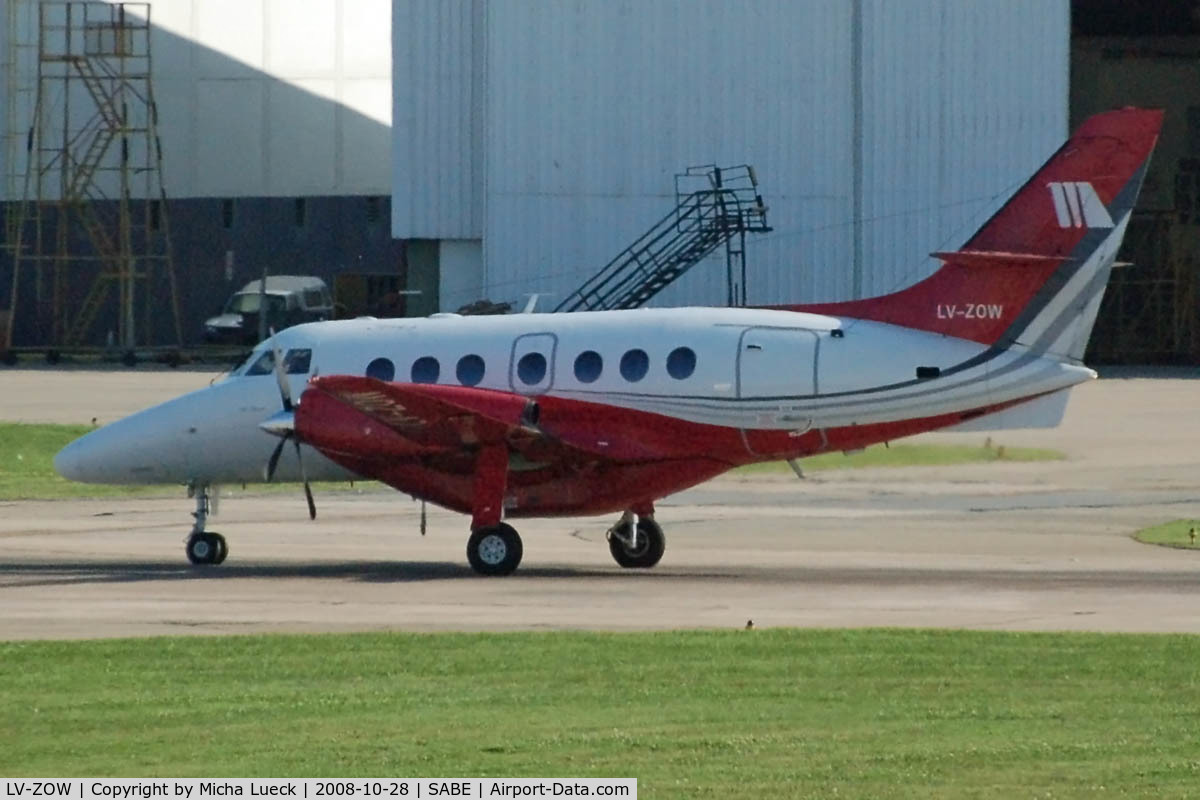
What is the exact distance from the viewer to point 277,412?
2538 centimetres

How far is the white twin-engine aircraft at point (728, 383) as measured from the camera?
23.3 metres

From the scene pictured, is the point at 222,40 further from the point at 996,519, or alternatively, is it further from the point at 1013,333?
the point at 1013,333

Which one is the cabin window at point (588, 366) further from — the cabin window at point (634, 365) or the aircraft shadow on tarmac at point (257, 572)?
the aircraft shadow on tarmac at point (257, 572)

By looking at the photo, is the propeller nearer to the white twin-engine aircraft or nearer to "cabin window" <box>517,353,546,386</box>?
the white twin-engine aircraft

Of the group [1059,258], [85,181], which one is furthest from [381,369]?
[85,181]

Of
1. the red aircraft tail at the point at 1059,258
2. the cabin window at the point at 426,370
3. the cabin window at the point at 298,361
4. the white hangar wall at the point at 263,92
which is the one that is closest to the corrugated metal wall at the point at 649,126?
the white hangar wall at the point at 263,92

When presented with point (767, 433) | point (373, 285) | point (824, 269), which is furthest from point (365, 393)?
point (373, 285)

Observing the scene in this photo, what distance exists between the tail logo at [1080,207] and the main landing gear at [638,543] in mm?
5840

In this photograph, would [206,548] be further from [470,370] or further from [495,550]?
[495,550]

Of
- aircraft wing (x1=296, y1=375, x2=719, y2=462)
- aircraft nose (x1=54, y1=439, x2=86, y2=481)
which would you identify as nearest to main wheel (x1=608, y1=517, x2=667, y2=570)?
aircraft wing (x1=296, y1=375, x2=719, y2=462)

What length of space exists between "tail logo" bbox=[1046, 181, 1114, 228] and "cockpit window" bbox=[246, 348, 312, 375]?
8.98 metres

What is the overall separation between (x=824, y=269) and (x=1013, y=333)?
3616 centimetres

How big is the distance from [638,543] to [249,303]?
47.0 metres

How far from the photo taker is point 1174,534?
92.4ft
